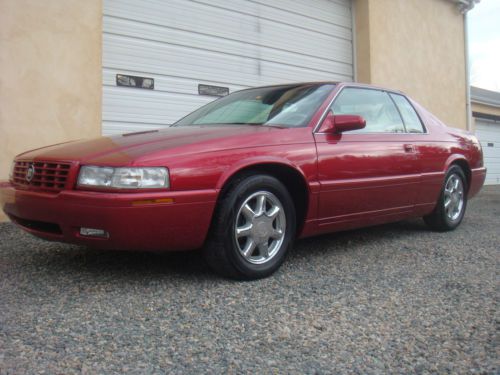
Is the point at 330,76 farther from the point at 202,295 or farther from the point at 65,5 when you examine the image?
the point at 202,295

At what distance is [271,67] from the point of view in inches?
313

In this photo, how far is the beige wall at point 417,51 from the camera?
9.34m

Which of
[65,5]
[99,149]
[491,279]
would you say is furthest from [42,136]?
[491,279]

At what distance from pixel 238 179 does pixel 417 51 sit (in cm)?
861

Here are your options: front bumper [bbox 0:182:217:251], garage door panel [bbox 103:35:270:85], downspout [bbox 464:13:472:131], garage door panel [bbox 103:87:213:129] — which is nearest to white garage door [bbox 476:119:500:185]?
downspout [bbox 464:13:472:131]

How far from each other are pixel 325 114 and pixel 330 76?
5729 mm

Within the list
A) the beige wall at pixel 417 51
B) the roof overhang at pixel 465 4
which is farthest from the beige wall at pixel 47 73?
the roof overhang at pixel 465 4

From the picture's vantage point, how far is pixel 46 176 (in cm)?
288

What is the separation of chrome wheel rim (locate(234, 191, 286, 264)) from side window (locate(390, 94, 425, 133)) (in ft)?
6.25

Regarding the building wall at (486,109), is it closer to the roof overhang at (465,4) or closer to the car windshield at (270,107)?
the roof overhang at (465,4)

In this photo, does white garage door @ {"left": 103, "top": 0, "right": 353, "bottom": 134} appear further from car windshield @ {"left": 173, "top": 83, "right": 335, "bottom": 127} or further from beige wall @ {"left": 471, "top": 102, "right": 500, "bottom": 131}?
beige wall @ {"left": 471, "top": 102, "right": 500, "bottom": 131}

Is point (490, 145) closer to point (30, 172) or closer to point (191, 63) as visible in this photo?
point (191, 63)

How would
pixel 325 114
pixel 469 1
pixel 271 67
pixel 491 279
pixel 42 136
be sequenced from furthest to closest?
pixel 469 1 < pixel 271 67 < pixel 42 136 < pixel 325 114 < pixel 491 279

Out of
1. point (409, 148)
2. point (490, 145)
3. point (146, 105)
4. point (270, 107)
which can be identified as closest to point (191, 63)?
point (146, 105)
